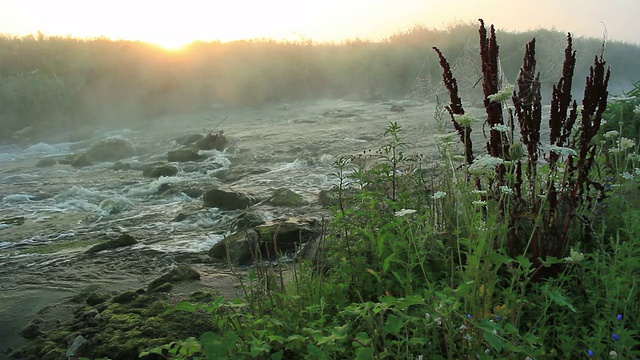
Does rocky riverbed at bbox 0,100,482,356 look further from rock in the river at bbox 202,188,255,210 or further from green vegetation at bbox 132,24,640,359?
green vegetation at bbox 132,24,640,359

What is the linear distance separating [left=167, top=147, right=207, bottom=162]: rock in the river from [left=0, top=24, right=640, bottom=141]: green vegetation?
648cm

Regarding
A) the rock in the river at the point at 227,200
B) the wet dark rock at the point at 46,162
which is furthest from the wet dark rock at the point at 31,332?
the wet dark rock at the point at 46,162

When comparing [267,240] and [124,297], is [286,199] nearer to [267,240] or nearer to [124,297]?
[267,240]

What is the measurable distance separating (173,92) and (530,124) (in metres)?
20.3

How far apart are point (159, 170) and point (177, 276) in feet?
21.3

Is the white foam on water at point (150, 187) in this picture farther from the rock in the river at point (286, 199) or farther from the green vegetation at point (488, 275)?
the green vegetation at point (488, 275)

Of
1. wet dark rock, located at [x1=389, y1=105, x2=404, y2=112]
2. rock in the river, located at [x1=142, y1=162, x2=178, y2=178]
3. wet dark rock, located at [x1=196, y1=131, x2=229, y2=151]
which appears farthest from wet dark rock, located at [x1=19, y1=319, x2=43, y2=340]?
wet dark rock, located at [x1=389, y1=105, x2=404, y2=112]

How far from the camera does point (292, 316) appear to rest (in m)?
2.77

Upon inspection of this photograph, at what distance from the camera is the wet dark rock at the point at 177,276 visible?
193 inches

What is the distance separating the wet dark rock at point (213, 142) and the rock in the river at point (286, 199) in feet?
19.1

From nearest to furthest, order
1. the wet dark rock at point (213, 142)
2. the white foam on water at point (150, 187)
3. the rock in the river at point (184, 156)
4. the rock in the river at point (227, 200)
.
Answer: the rock in the river at point (227, 200)
the white foam on water at point (150, 187)
the rock in the river at point (184, 156)
the wet dark rock at point (213, 142)

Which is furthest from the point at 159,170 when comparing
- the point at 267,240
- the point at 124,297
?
the point at 124,297

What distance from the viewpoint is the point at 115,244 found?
21.3ft

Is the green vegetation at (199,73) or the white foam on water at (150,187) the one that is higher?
the green vegetation at (199,73)
